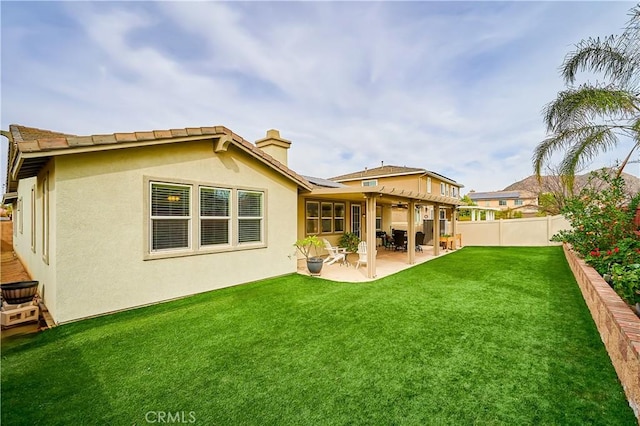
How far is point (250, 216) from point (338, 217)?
651 centimetres

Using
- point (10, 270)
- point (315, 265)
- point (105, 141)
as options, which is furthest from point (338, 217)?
point (10, 270)

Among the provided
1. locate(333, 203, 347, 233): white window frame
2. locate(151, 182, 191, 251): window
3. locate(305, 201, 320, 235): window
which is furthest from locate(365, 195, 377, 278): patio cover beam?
locate(151, 182, 191, 251): window

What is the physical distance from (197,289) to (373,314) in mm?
4584

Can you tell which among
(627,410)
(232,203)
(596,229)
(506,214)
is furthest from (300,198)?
(506,214)

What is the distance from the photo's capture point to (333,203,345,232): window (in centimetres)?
1398

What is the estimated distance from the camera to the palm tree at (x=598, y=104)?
739 centimetres

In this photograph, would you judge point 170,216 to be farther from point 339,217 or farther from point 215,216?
point 339,217

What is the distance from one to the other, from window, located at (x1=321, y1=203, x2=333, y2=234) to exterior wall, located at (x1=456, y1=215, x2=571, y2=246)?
418 inches

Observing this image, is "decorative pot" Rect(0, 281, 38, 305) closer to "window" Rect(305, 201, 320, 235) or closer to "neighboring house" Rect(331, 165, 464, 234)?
"window" Rect(305, 201, 320, 235)

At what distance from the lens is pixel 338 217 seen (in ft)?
46.8

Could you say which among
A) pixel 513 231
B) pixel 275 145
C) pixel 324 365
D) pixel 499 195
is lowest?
pixel 324 365

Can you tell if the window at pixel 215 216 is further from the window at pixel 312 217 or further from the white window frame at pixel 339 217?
the white window frame at pixel 339 217

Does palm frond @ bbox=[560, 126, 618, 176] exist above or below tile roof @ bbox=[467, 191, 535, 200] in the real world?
below

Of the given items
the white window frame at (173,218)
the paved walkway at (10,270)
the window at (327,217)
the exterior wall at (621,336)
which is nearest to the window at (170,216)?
the white window frame at (173,218)
